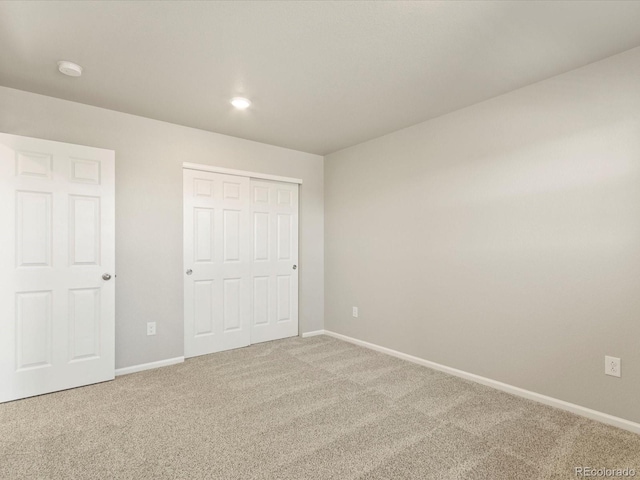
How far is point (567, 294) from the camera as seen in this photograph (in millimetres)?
2434

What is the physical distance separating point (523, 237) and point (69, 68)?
11.5 ft

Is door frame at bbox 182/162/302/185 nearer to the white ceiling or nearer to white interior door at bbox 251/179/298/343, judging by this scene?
white interior door at bbox 251/179/298/343

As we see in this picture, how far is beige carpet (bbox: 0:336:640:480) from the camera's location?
1.79m

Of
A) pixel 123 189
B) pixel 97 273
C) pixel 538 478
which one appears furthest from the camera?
pixel 123 189

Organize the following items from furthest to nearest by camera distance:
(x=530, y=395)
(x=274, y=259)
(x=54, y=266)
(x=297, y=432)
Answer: (x=274, y=259) → (x=54, y=266) → (x=530, y=395) → (x=297, y=432)

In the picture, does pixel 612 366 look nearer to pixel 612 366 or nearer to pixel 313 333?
pixel 612 366

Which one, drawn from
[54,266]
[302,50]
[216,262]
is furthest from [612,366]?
[54,266]

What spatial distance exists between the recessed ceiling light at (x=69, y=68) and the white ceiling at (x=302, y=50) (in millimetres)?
51

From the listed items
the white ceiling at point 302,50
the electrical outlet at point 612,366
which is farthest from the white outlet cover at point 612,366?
the white ceiling at point 302,50

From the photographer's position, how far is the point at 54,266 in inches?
108

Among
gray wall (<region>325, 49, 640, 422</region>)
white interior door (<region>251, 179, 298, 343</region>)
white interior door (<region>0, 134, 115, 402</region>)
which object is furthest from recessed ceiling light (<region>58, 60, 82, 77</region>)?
gray wall (<region>325, 49, 640, 422</region>)

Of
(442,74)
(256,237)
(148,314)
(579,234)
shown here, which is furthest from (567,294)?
(148,314)

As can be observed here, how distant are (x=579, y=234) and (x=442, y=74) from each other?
4.84 ft

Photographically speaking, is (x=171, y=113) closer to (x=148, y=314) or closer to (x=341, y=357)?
(x=148, y=314)
